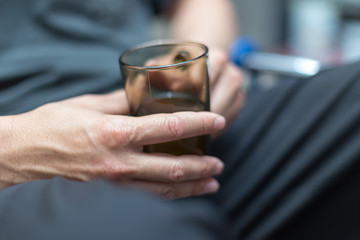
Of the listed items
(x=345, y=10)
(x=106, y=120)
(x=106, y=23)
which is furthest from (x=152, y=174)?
(x=345, y=10)

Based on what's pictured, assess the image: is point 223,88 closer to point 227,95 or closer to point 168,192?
point 227,95

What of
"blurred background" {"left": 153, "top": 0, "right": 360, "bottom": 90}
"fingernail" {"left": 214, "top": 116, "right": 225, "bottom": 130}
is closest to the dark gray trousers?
"fingernail" {"left": 214, "top": 116, "right": 225, "bottom": 130}

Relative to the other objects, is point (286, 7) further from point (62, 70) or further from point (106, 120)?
point (106, 120)

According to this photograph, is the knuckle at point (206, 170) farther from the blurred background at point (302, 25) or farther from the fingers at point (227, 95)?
the blurred background at point (302, 25)

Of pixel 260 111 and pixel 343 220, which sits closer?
pixel 343 220

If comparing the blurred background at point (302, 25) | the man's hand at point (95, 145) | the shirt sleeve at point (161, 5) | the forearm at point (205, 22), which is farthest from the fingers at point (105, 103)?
the blurred background at point (302, 25)

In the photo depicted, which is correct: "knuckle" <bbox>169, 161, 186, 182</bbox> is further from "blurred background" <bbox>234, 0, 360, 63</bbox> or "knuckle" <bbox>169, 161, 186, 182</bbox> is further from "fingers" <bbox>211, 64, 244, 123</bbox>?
"blurred background" <bbox>234, 0, 360, 63</bbox>

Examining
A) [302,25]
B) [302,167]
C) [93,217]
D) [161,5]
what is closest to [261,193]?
[302,167]
